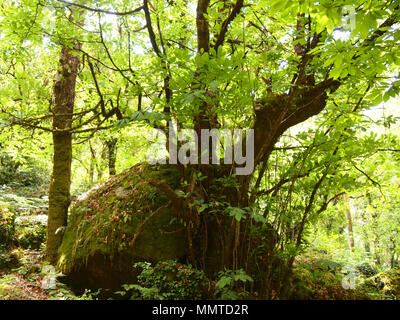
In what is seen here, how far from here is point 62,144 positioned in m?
5.34

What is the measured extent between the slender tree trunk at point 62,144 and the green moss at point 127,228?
0.78 meters

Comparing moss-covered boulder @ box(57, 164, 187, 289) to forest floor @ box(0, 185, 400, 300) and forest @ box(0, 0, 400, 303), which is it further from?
forest floor @ box(0, 185, 400, 300)

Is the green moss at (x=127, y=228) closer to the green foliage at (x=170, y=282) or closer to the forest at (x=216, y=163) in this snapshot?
the forest at (x=216, y=163)

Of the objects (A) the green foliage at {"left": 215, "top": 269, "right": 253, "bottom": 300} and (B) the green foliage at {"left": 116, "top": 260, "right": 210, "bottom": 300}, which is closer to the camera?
(A) the green foliage at {"left": 215, "top": 269, "right": 253, "bottom": 300}

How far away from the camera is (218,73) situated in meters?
2.11

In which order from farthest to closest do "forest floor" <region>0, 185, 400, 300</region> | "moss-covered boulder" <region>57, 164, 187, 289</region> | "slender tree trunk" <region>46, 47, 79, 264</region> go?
"slender tree trunk" <region>46, 47, 79, 264</region> < "moss-covered boulder" <region>57, 164, 187, 289</region> < "forest floor" <region>0, 185, 400, 300</region>

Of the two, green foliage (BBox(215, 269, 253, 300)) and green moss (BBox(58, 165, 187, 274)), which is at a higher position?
green moss (BBox(58, 165, 187, 274))

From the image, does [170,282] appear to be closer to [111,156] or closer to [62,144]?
[62,144]

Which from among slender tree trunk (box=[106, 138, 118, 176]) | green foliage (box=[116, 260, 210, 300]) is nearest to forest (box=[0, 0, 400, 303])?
green foliage (box=[116, 260, 210, 300])

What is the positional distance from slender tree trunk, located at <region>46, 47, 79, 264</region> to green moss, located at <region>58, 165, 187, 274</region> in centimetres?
78

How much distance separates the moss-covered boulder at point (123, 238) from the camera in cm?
367

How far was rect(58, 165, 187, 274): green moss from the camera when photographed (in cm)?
370

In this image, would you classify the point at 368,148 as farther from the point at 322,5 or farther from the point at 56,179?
the point at 56,179

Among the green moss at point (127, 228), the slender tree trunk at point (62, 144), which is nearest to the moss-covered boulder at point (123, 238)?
the green moss at point (127, 228)
